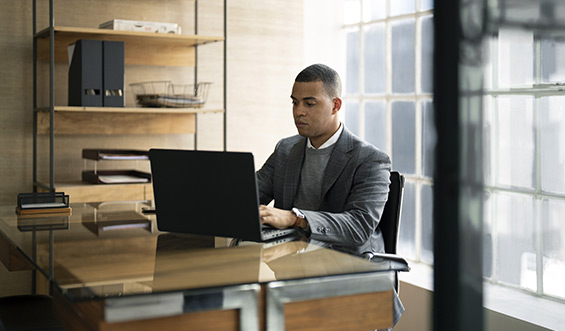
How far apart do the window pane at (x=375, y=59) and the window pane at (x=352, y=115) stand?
0.48 ft

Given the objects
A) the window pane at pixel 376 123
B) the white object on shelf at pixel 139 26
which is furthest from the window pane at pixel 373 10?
the white object on shelf at pixel 139 26

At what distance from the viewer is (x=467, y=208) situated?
164 mm

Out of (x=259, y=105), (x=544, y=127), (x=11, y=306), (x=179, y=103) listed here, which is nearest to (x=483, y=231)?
(x=11, y=306)

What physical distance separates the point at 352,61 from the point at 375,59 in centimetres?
25

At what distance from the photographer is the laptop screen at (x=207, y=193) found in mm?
1536

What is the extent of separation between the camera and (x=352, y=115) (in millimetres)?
3777

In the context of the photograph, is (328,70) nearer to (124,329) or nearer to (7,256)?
(7,256)

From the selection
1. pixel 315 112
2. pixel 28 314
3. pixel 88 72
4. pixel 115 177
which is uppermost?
pixel 88 72

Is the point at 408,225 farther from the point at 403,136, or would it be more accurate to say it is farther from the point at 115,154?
the point at 115,154

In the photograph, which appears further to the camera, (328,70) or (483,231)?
(328,70)

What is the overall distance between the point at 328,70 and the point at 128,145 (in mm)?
1578

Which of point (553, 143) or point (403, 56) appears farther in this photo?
point (403, 56)

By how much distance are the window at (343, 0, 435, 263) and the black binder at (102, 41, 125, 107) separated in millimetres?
1363

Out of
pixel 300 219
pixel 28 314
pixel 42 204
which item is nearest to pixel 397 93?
pixel 300 219
